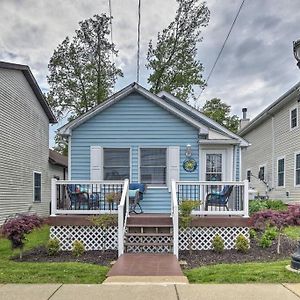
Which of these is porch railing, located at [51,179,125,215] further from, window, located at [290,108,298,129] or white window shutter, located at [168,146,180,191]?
window, located at [290,108,298,129]

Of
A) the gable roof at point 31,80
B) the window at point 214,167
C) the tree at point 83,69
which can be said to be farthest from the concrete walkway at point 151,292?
the tree at point 83,69

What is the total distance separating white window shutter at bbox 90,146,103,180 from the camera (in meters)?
11.4

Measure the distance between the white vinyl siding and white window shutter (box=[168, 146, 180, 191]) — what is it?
8145mm

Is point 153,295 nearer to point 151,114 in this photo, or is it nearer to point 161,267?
point 161,267

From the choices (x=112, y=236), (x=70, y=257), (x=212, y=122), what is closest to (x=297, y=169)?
(x=212, y=122)

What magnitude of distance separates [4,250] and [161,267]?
450 centimetres

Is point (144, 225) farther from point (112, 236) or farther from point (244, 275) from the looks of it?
point (244, 275)

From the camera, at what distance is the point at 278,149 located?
18234 mm

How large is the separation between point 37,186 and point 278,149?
1197 centimetres

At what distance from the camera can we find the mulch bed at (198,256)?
7.77 m

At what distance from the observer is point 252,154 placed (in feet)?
75.9

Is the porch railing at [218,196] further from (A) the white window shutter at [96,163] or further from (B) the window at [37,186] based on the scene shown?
(B) the window at [37,186]

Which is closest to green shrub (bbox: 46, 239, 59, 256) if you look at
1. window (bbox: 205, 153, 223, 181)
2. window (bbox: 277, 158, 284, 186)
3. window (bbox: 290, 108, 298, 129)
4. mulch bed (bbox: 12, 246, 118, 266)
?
mulch bed (bbox: 12, 246, 118, 266)

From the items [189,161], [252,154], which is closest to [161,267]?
[189,161]
